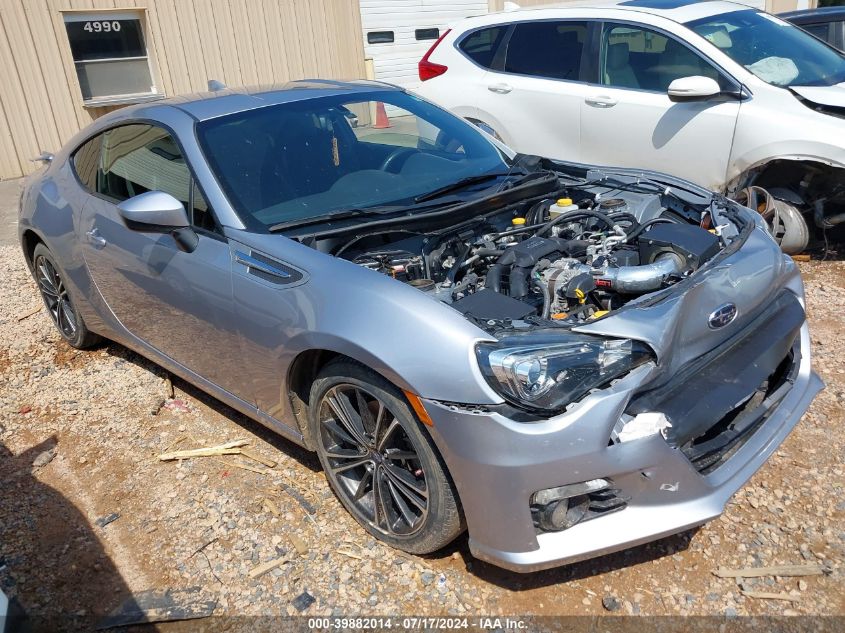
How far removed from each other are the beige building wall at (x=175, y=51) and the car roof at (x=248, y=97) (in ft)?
23.8

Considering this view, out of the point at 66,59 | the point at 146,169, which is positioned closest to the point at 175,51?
the point at 66,59

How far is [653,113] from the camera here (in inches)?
221

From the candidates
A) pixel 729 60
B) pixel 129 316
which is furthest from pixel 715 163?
pixel 129 316

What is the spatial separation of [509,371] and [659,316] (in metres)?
0.55

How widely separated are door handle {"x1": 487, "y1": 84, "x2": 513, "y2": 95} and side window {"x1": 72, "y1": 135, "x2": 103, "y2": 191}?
362 centimetres

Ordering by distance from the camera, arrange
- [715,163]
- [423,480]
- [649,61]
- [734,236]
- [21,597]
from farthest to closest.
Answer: [649,61] → [715,163] → [734,236] → [21,597] → [423,480]

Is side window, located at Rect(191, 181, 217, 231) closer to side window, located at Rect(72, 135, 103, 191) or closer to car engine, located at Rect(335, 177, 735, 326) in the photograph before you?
car engine, located at Rect(335, 177, 735, 326)

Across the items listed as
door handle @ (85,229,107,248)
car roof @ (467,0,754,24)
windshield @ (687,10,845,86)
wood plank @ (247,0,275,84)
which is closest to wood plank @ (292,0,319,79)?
wood plank @ (247,0,275,84)

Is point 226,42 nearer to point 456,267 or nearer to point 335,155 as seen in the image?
point 335,155

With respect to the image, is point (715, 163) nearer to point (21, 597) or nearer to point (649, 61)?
point (649, 61)

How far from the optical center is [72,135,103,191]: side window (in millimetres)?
4094

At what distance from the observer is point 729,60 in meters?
5.38

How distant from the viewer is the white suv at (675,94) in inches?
198

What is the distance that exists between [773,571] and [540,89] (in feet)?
15.4
